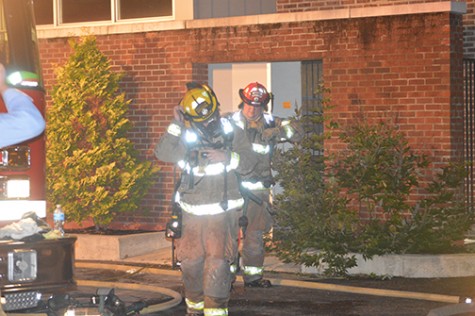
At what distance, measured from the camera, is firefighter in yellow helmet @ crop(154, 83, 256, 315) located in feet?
30.1

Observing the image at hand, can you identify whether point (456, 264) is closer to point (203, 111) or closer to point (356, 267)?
point (356, 267)

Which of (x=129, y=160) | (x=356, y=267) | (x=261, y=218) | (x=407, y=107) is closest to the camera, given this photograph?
(x=261, y=218)

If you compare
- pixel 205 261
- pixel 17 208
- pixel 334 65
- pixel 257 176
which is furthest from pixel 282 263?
pixel 17 208

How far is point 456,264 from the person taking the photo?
39.0ft

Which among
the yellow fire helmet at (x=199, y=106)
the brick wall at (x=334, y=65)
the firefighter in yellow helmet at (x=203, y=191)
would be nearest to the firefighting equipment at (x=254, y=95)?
the firefighter in yellow helmet at (x=203, y=191)

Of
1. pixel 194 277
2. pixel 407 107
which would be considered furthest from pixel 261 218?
pixel 407 107

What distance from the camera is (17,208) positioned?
9312 millimetres

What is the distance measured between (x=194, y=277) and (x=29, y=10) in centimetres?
268

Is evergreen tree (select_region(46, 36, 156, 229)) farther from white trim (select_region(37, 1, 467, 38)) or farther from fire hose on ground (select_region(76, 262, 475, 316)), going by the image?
fire hose on ground (select_region(76, 262, 475, 316))

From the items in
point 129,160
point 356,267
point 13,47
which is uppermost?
point 13,47

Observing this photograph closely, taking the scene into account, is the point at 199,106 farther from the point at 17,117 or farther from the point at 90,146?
the point at 90,146

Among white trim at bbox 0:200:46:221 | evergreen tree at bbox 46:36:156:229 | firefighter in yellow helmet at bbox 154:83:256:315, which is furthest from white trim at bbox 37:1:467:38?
white trim at bbox 0:200:46:221

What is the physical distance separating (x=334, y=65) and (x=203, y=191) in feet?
17.4

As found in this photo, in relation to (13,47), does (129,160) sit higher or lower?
lower
